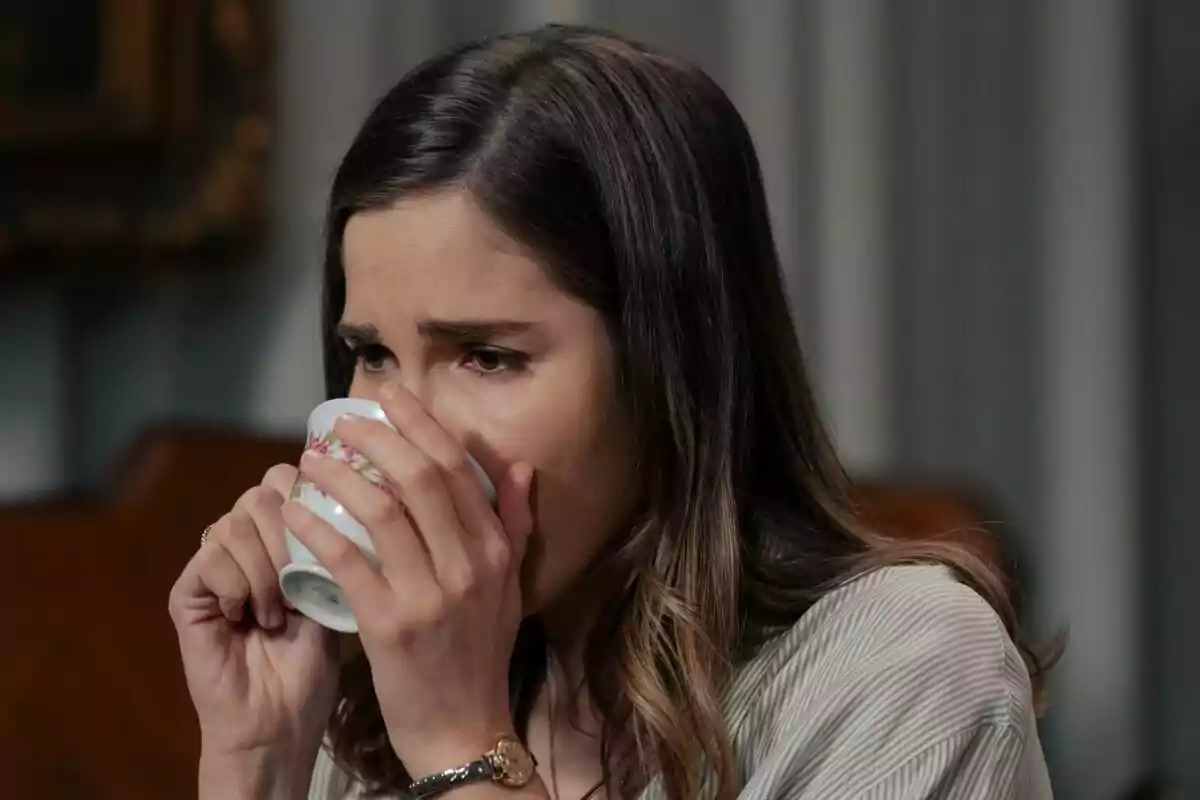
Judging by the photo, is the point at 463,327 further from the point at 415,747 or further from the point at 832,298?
the point at 832,298

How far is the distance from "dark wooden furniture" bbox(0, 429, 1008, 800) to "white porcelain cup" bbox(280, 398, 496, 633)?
623mm

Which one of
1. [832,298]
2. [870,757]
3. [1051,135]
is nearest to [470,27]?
[832,298]

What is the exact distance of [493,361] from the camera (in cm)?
81

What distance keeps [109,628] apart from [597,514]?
0.74 m

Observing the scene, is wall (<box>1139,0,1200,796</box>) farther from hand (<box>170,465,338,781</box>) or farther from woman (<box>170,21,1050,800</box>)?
hand (<box>170,465,338,781</box>)

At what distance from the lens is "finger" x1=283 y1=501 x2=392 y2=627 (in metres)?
0.75

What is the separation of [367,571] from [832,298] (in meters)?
0.98

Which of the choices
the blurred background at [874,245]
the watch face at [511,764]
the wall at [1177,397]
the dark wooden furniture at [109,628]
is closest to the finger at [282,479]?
the watch face at [511,764]

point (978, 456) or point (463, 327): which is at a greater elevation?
point (463, 327)

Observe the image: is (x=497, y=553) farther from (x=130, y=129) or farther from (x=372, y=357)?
(x=130, y=129)

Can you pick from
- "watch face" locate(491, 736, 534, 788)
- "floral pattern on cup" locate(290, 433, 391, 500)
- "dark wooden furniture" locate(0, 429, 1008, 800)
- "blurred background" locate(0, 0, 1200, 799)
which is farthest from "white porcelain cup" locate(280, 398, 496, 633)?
"blurred background" locate(0, 0, 1200, 799)

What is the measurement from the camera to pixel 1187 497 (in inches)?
67.6

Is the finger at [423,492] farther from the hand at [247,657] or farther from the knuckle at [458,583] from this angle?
the hand at [247,657]

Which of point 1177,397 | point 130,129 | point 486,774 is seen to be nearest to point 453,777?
point 486,774
